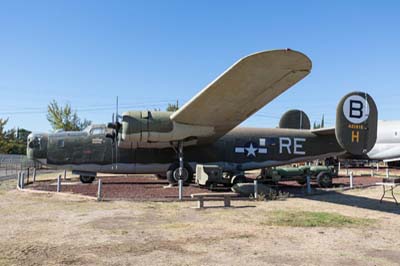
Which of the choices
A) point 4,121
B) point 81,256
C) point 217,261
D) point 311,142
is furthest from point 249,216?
point 4,121

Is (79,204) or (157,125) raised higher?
(157,125)

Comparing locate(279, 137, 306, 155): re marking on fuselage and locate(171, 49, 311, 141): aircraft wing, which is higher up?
locate(171, 49, 311, 141): aircraft wing

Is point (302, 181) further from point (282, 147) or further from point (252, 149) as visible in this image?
point (252, 149)

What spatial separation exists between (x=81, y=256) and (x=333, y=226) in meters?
5.81

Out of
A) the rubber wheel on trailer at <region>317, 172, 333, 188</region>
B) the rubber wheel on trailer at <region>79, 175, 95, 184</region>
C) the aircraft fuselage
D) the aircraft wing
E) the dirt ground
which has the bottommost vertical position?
the dirt ground

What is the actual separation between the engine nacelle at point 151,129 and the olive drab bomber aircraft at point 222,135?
0.13ft

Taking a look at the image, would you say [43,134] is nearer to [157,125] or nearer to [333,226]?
[157,125]

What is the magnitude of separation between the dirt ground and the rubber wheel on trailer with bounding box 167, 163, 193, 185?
14.3ft

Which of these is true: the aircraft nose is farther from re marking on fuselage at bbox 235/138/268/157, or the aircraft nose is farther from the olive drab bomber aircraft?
re marking on fuselage at bbox 235/138/268/157

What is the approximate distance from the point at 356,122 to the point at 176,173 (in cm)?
771

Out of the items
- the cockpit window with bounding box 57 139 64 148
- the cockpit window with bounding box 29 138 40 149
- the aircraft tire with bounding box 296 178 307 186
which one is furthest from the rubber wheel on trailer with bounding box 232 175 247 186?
the cockpit window with bounding box 29 138 40 149

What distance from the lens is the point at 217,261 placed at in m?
5.76

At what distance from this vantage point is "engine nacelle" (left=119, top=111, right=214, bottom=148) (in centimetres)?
1502

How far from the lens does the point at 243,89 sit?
1309 centimetres
